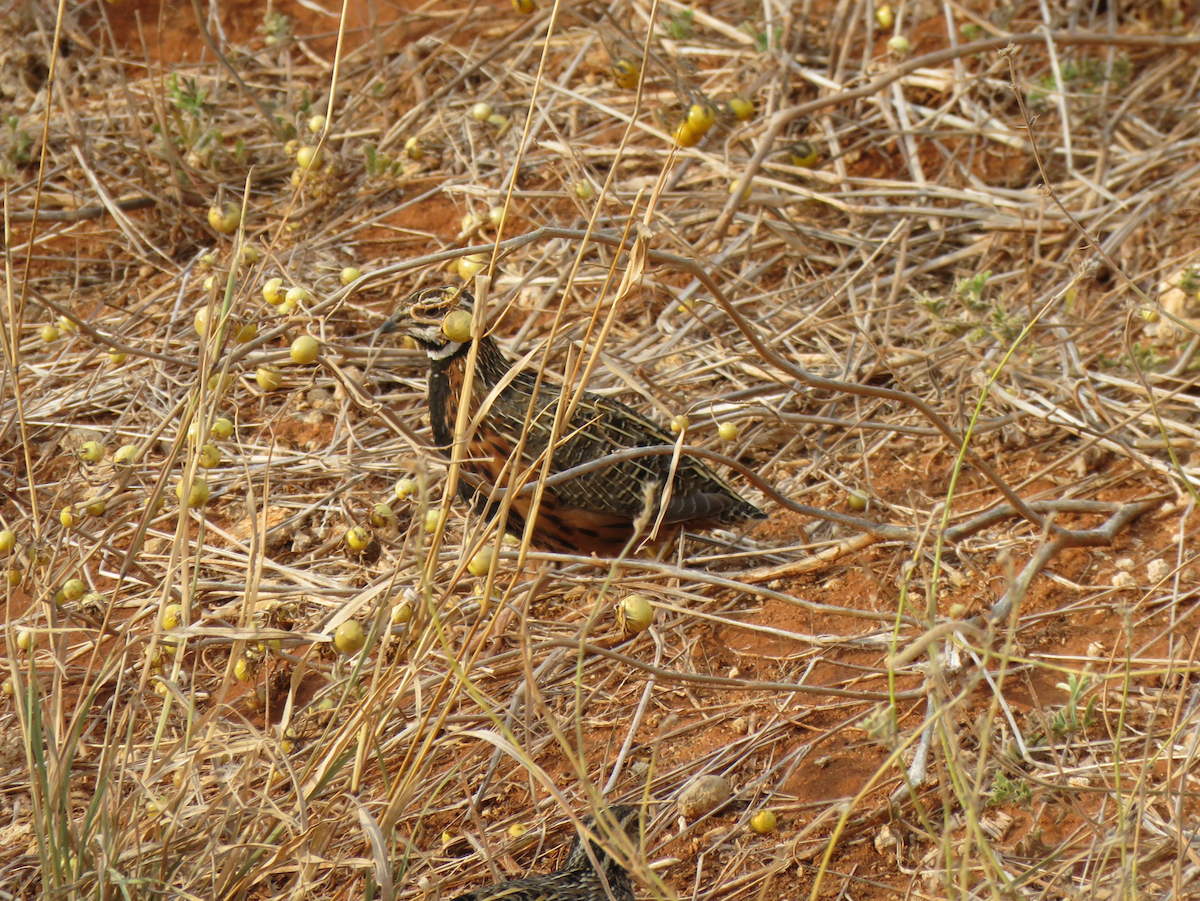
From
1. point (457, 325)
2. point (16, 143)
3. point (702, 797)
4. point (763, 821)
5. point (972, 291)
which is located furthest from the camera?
point (16, 143)

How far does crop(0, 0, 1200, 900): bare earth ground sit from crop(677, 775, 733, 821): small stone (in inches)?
2.1

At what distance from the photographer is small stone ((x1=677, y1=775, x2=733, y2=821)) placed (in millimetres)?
3666

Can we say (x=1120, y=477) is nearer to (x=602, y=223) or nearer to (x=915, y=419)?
(x=915, y=419)

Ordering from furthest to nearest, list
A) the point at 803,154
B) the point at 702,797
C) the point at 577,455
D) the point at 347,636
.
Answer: the point at 803,154
the point at 577,455
the point at 702,797
the point at 347,636

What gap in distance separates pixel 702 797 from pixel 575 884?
668 millimetres

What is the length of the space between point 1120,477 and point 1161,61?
3213mm

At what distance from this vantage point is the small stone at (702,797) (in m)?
3.67

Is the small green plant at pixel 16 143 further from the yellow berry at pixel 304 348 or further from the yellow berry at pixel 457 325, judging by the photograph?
the yellow berry at pixel 457 325

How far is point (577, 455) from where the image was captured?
15.4ft

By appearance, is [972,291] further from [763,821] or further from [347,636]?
[347,636]

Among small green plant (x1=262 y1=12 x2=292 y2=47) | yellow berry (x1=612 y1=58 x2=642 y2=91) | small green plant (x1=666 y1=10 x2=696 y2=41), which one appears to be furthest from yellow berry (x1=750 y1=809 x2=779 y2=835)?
small green plant (x1=262 y1=12 x2=292 y2=47)

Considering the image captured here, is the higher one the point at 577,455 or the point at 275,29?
the point at 275,29

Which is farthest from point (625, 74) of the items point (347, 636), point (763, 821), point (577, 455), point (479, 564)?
point (763, 821)

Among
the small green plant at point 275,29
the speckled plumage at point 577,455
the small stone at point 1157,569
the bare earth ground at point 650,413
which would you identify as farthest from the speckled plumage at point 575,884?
the small green plant at point 275,29
